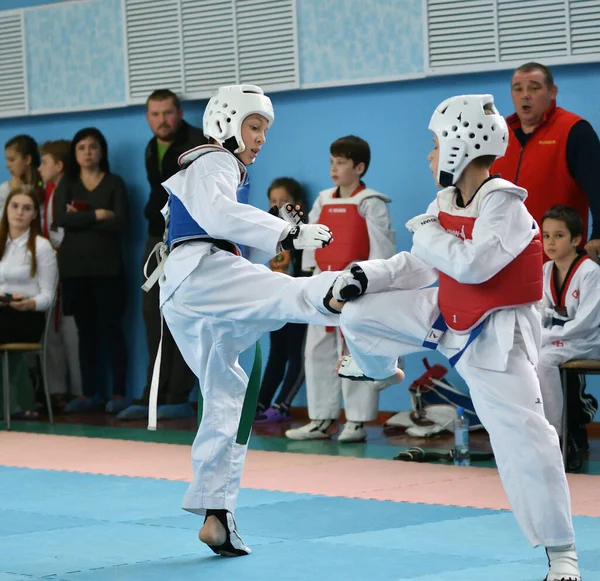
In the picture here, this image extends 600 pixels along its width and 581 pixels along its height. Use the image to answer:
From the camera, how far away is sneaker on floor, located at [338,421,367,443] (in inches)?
288

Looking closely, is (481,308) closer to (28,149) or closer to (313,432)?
(313,432)

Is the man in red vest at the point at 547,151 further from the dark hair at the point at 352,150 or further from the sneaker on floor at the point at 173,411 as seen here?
the sneaker on floor at the point at 173,411

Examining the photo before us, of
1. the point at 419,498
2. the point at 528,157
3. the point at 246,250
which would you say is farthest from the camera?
the point at 528,157

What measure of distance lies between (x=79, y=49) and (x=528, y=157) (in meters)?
4.56

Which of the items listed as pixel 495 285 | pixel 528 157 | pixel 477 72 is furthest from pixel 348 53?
pixel 495 285

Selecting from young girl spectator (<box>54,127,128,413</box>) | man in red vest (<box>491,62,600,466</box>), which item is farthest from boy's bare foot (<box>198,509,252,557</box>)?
young girl spectator (<box>54,127,128,413</box>)

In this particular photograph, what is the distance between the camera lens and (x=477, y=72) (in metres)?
7.87

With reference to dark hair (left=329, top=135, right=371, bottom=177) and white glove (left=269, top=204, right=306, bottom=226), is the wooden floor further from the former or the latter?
white glove (left=269, top=204, right=306, bottom=226)

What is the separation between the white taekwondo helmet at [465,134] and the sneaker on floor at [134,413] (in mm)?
5418

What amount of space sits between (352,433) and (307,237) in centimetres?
348

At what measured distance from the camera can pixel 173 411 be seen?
8.84m

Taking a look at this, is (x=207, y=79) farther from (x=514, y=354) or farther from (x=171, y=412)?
(x=514, y=354)

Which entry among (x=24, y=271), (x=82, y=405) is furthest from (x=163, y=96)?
(x=82, y=405)

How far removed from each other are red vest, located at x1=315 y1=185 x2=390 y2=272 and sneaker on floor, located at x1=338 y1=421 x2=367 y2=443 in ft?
3.16
